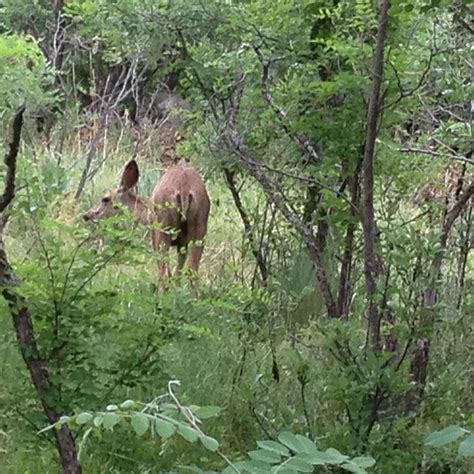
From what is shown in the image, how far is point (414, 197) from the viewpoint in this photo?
5.93 m

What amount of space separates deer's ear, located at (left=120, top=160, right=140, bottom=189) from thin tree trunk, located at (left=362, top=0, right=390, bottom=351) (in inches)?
159

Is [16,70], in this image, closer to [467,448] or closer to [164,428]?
[467,448]

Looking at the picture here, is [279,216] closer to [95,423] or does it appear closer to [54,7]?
[95,423]

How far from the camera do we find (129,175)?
25.2ft

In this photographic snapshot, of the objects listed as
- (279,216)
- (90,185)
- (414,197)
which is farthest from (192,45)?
(90,185)

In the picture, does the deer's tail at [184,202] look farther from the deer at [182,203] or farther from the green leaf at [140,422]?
the green leaf at [140,422]

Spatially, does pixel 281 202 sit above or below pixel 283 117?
below

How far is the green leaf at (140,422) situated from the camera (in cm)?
174

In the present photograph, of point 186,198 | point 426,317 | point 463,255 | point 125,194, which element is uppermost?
point 426,317

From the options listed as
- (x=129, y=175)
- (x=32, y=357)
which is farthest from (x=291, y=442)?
(x=129, y=175)

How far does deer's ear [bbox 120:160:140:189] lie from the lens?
25.0 ft

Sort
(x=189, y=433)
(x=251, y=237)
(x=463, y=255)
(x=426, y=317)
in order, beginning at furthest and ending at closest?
(x=251, y=237) → (x=463, y=255) → (x=426, y=317) → (x=189, y=433)

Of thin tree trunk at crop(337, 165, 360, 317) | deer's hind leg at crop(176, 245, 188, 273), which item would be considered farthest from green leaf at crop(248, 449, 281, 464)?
thin tree trunk at crop(337, 165, 360, 317)

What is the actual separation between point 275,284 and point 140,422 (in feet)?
11.8
